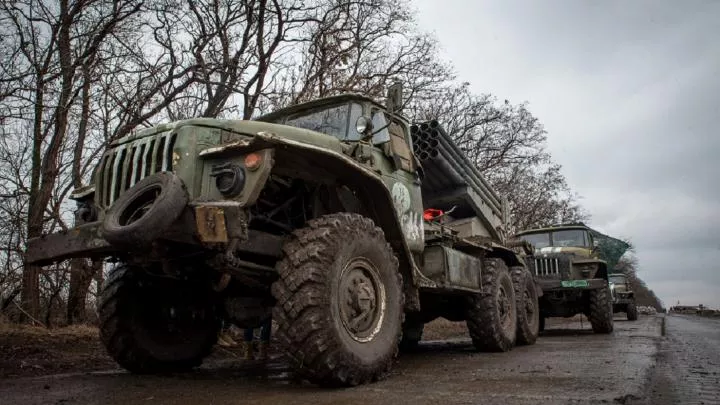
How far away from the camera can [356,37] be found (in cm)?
1662

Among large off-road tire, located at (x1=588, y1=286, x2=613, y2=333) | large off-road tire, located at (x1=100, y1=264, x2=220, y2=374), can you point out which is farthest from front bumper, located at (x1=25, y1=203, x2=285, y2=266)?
large off-road tire, located at (x1=588, y1=286, x2=613, y2=333)

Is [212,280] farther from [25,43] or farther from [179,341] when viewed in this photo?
[25,43]

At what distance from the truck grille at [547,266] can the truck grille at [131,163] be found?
10.1 meters

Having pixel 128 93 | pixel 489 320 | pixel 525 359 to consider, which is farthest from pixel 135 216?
pixel 128 93

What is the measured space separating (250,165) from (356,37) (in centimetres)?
1317

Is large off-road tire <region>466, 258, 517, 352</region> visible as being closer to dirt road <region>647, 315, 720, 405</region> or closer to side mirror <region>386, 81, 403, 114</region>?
dirt road <region>647, 315, 720, 405</region>

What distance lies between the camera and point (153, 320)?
5.67 m

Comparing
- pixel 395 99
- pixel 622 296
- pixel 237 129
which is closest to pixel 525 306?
pixel 395 99

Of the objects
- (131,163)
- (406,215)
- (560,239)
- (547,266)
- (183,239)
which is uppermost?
(560,239)

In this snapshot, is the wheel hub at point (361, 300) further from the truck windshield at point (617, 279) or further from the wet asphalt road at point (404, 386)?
the truck windshield at point (617, 279)

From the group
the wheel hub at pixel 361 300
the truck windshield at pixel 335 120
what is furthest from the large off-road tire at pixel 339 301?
the truck windshield at pixel 335 120

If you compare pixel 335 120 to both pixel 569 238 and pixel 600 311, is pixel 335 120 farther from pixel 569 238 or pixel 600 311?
pixel 569 238

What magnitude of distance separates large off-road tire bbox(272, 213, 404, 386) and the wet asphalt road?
19 centimetres

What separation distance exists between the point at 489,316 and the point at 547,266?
18.8ft
